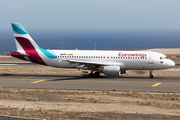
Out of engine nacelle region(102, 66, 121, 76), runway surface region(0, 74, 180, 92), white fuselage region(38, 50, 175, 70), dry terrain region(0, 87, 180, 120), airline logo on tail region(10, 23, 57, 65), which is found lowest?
dry terrain region(0, 87, 180, 120)

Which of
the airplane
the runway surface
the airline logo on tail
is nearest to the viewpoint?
the runway surface

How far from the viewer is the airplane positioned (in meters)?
37.9

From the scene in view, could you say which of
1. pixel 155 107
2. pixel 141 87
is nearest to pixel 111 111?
pixel 155 107

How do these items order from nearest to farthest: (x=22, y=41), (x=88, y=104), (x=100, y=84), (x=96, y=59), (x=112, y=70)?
(x=88, y=104) < (x=100, y=84) < (x=112, y=70) < (x=96, y=59) < (x=22, y=41)

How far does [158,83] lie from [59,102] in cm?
1489

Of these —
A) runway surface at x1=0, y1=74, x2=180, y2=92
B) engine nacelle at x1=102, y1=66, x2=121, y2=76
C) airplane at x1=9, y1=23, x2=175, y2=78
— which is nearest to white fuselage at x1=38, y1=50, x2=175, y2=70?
airplane at x1=9, y1=23, x2=175, y2=78

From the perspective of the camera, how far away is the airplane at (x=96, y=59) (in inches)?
1494

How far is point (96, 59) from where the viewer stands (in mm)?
39156

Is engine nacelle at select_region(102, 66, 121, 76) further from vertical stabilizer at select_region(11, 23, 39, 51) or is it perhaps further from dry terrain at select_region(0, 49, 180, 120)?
vertical stabilizer at select_region(11, 23, 39, 51)

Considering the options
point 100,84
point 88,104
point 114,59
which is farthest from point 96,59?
point 88,104

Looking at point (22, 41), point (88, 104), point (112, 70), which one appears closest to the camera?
point (88, 104)

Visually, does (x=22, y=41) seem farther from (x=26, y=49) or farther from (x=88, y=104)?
(x=88, y=104)

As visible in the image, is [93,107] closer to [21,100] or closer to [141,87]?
[21,100]

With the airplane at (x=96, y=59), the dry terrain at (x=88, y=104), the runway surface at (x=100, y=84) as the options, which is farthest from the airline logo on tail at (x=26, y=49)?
the dry terrain at (x=88, y=104)
